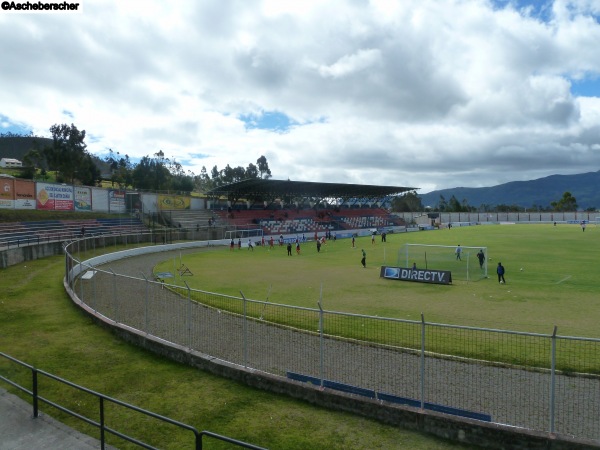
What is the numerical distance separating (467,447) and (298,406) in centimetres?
324

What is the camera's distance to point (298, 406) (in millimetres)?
8797

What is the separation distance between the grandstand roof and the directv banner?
3709 cm

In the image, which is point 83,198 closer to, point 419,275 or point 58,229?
point 58,229

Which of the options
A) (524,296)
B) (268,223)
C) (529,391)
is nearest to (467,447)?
(529,391)

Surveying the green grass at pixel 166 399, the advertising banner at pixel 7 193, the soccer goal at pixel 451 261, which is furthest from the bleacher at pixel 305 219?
the green grass at pixel 166 399

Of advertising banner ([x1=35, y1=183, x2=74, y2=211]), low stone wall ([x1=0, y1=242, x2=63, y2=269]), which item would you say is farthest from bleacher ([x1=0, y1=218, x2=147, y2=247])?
advertising banner ([x1=35, y1=183, x2=74, y2=211])

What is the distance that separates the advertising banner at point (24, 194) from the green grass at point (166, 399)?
Result: 112 ft

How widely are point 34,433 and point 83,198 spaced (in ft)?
158

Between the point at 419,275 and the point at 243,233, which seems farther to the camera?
the point at 243,233

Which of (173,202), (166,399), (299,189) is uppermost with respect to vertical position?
(299,189)

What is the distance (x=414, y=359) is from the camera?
1123 cm

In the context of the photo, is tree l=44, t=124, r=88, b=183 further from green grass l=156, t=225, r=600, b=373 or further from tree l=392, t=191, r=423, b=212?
tree l=392, t=191, r=423, b=212

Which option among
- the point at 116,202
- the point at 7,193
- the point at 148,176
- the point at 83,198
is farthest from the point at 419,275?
the point at 148,176

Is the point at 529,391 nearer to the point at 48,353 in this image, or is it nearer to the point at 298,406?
the point at 298,406
